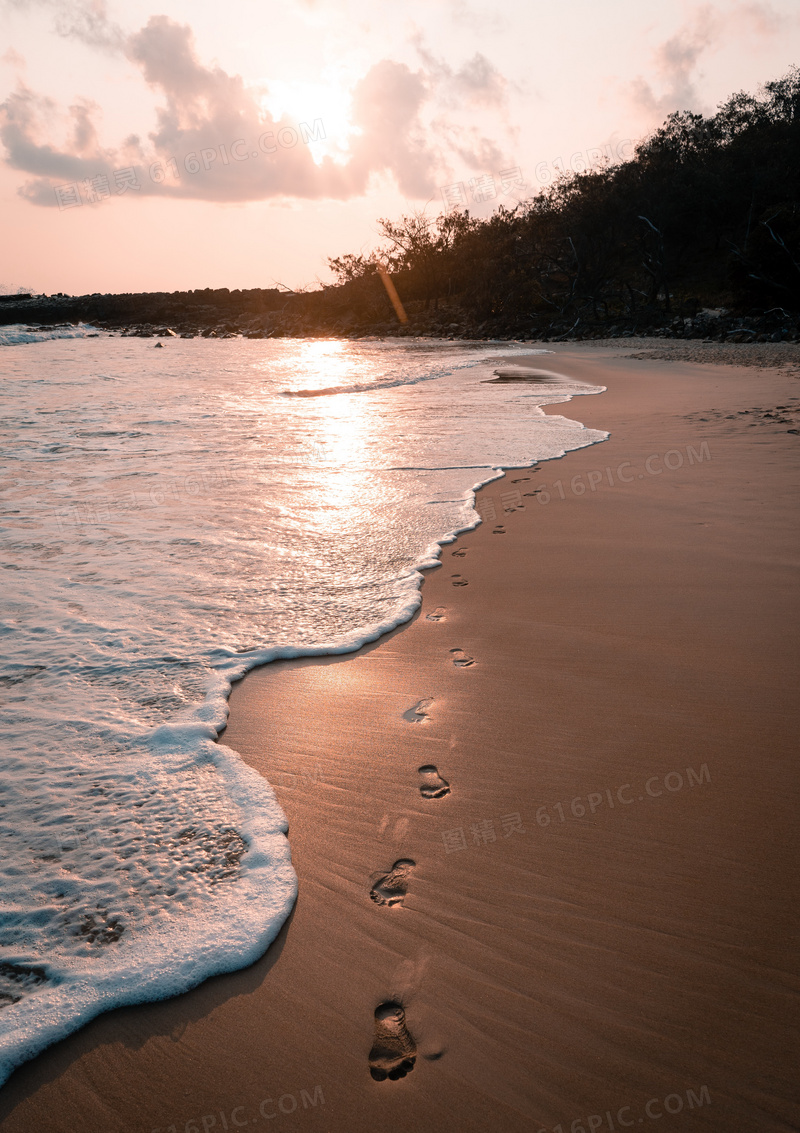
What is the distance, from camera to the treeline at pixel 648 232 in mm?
29781

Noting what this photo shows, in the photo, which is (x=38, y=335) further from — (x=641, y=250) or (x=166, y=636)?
(x=166, y=636)

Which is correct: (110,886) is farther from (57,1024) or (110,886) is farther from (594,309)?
(594,309)

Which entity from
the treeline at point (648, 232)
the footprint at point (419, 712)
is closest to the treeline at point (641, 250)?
the treeline at point (648, 232)

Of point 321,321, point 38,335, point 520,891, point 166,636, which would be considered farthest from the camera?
point 321,321

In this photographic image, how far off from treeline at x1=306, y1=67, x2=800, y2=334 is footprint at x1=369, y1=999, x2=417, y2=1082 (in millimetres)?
26853

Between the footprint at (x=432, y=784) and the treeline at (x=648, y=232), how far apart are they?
26.0 metres

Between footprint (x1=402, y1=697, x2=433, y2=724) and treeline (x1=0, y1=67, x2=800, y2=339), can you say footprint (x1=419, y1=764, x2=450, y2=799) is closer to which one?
footprint (x1=402, y1=697, x2=433, y2=724)

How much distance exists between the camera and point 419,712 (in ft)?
8.72

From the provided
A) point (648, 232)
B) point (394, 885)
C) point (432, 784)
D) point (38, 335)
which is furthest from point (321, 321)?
point (394, 885)

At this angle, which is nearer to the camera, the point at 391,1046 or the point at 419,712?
the point at 391,1046

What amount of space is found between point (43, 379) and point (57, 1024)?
57.2 feet

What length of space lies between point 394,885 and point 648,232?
34.7m

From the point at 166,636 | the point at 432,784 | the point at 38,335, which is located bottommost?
the point at 432,784

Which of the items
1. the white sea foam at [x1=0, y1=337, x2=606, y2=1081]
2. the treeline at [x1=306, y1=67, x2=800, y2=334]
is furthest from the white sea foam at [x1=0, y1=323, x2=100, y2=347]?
the white sea foam at [x1=0, y1=337, x2=606, y2=1081]
